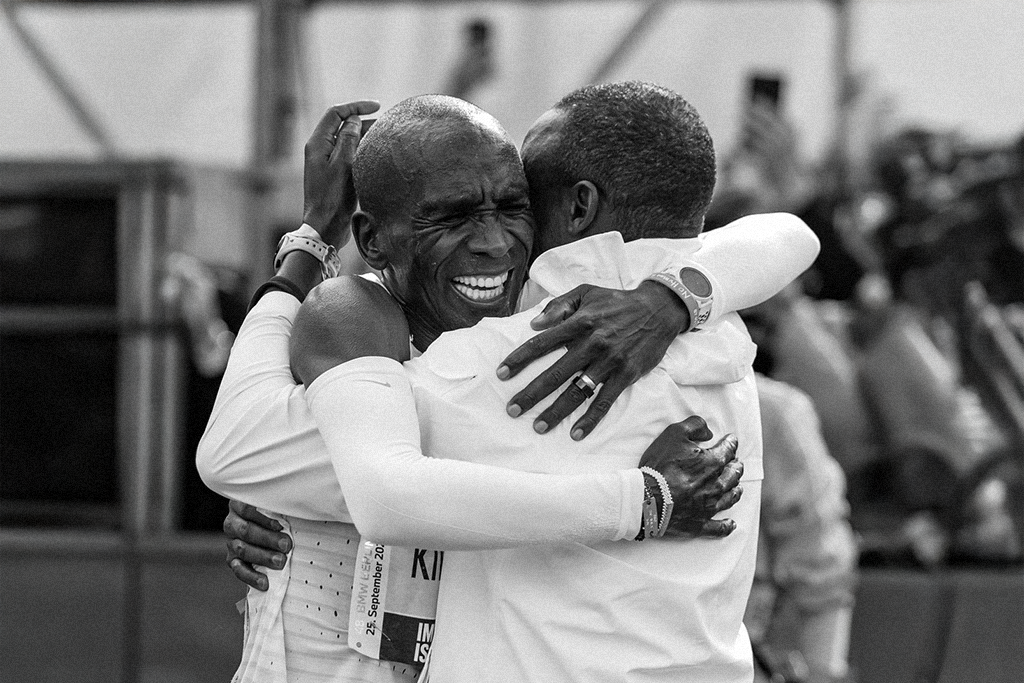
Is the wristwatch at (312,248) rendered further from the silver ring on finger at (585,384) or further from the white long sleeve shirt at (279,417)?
the silver ring on finger at (585,384)

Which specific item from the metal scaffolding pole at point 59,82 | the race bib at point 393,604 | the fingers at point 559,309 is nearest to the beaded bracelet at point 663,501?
the fingers at point 559,309

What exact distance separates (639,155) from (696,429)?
1.27 ft

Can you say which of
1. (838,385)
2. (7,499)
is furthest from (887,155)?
(7,499)

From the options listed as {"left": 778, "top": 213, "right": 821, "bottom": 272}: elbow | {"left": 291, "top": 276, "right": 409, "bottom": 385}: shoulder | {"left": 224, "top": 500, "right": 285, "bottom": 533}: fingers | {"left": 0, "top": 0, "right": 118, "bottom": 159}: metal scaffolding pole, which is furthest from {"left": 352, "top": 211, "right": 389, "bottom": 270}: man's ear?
{"left": 0, "top": 0, "right": 118, "bottom": 159}: metal scaffolding pole

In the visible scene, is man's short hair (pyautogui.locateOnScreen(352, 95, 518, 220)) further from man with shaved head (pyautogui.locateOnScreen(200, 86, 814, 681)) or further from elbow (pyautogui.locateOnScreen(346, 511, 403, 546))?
elbow (pyautogui.locateOnScreen(346, 511, 403, 546))

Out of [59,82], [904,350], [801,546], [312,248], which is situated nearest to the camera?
[312,248]

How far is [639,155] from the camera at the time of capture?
186cm

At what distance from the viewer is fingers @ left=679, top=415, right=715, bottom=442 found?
1793 mm

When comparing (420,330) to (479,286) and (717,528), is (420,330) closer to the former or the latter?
(479,286)

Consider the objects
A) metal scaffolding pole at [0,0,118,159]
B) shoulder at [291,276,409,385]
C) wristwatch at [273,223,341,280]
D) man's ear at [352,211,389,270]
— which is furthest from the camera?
metal scaffolding pole at [0,0,118,159]

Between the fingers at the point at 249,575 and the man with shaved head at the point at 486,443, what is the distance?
0.03m

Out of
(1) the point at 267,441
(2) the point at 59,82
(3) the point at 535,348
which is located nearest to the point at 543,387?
(3) the point at 535,348

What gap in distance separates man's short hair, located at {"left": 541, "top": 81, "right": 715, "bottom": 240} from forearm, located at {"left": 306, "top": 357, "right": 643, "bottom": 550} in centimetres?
40

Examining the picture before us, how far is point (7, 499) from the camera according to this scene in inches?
184
